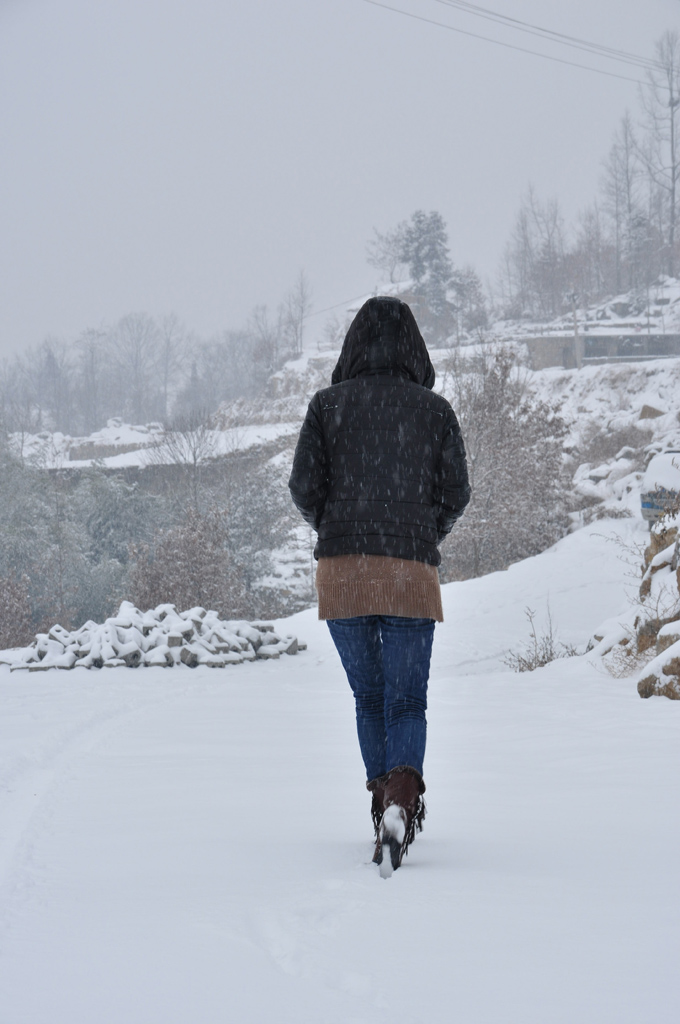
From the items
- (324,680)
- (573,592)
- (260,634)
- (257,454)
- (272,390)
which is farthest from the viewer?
(272,390)

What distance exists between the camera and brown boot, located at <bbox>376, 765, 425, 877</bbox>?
2.24 meters

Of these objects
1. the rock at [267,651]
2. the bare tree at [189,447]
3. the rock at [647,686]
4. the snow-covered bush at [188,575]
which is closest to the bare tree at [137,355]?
the bare tree at [189,447]

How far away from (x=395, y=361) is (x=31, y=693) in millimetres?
5890

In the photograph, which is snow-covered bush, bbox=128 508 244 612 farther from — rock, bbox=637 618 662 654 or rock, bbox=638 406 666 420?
rock, bbox=638 406 666 420

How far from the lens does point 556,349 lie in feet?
157

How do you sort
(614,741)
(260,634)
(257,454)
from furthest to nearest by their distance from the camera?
(257,454) < (260,634) < (614,741)

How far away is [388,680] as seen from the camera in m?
2.61

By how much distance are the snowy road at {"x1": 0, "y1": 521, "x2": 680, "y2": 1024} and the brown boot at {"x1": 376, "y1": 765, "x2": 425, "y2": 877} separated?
0.07m

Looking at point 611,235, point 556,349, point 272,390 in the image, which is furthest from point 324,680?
point 611,235

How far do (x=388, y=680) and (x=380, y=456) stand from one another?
26.5 inches

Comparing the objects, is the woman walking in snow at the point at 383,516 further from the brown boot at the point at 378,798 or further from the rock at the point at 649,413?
the rock at the point at 649,413

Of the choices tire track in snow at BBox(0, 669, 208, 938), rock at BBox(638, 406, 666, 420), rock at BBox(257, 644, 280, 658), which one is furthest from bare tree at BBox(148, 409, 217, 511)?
tire track in snow at BBox(0, 669, 208, 938)

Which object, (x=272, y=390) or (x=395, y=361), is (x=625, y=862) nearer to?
(x=395, y=361)

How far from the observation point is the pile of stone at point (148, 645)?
31.9 ft
